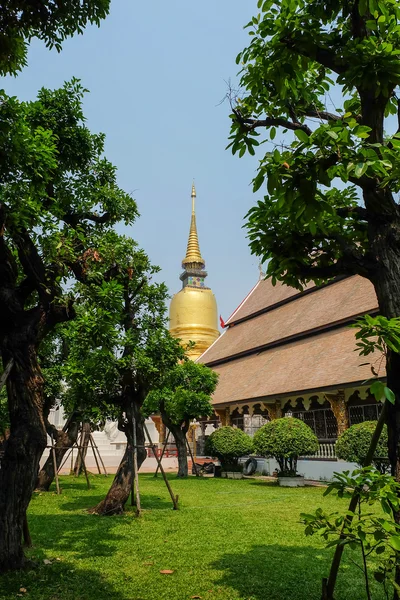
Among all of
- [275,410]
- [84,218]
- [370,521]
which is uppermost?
[84,218]

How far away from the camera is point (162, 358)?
1009 cm

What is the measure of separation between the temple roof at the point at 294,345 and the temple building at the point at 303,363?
0.04 m

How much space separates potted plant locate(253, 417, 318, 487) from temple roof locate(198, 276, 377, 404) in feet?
4.91

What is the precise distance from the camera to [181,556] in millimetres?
6309

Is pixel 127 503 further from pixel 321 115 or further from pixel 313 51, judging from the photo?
pixel 313 51

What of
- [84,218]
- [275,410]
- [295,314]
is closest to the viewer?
[84,218]

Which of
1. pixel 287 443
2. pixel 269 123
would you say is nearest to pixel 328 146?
pixel 269 123

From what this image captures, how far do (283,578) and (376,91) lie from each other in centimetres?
474

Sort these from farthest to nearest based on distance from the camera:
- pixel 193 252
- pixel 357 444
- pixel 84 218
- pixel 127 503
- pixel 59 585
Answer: pixel 193 252
pixel 357 444
pixel 127 503
pixel 84 218
pixel 59 585

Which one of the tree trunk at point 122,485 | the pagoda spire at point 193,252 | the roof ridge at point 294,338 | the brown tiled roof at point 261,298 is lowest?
the tree trunk at point 122,485

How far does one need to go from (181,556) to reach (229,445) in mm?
13351

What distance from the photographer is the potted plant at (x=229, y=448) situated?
1939 centimetres

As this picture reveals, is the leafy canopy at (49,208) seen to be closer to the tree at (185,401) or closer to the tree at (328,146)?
the tree at (328,146)

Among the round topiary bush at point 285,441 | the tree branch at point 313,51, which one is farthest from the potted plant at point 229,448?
the tree branch at point 313,51
